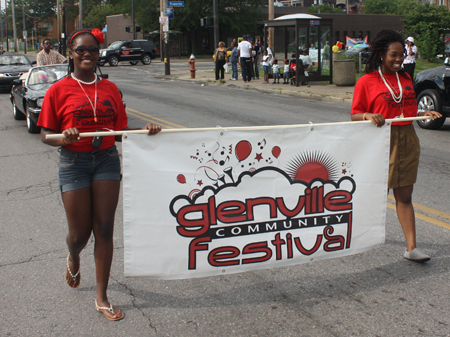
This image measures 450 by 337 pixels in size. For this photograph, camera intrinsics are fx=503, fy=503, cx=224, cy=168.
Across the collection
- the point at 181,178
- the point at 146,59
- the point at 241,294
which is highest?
the point at 146,59

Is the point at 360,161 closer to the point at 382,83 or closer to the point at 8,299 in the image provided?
the point at 382,83

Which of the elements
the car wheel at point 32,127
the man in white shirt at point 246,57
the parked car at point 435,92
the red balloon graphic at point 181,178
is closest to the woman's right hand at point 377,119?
the red balloon graphic at point 181,178

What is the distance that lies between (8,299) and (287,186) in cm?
228

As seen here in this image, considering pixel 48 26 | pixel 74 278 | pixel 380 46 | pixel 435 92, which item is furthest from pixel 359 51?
pixel 48 26

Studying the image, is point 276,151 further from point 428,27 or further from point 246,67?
point 428,27

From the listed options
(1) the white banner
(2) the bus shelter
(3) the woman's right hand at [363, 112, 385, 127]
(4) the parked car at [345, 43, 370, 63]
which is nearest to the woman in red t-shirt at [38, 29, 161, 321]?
(1) the white banner

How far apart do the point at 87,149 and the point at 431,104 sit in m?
9.18

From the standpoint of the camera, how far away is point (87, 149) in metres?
3.39

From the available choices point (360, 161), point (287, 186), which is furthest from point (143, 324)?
point (360, 161)

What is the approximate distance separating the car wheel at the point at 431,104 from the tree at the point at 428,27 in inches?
902

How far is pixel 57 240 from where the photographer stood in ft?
16.8

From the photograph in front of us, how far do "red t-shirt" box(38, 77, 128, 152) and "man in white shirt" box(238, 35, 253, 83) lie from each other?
1866 cm

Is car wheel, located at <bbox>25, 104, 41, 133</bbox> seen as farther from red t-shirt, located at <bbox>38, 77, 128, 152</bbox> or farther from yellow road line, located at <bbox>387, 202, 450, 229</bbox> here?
yellow road line, located at <bbox>387, 202, 450, 229</bbox>

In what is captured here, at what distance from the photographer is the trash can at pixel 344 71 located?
62.8 feet
